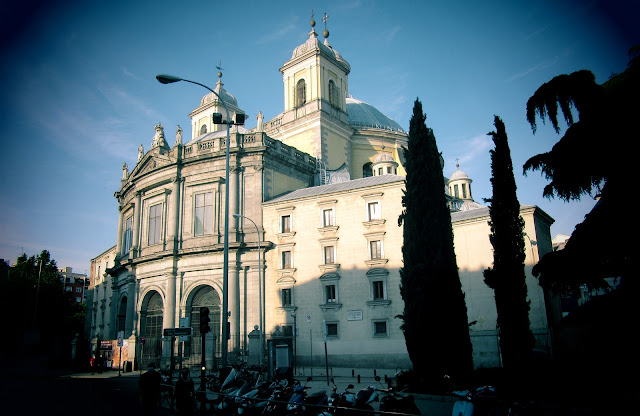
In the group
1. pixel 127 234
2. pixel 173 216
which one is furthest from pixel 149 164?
pixel 127 234

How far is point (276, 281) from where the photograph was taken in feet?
111

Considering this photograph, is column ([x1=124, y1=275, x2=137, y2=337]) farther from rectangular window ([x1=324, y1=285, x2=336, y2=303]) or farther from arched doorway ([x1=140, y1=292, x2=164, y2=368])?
rectangular window ([x1=324, y1=285, x2=336, y2=303])

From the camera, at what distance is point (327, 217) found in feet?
108

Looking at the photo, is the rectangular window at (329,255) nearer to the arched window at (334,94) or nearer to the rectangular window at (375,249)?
the rectangular window at (375,249)

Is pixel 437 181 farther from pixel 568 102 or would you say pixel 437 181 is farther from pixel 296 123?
pixel 296 123

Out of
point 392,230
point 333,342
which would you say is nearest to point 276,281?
point 333,342

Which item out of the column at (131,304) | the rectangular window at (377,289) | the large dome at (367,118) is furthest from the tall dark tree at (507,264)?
the large dome at (367,118)

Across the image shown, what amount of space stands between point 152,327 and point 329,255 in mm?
16613

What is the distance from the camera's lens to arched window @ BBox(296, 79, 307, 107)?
4594 centimetres

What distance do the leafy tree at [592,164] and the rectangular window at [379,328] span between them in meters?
16.6

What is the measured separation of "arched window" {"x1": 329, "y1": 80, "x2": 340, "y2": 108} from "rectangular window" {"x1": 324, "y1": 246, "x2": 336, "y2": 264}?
1884 centimetres

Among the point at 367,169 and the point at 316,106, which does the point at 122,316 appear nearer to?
the point at 316,106

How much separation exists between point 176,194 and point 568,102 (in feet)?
101

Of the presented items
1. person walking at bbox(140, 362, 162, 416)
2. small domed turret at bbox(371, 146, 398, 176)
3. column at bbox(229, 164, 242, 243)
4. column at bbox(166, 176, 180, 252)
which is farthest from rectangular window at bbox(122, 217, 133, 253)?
person walking at bbox(140, 362, 162, 416)
